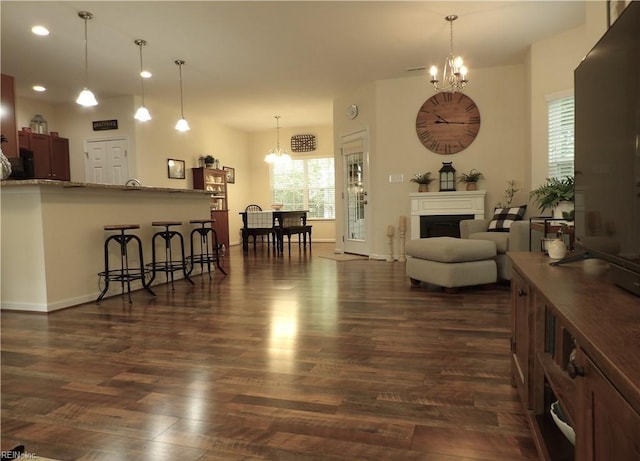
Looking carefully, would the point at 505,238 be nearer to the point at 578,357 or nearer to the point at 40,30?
the point at 578,357

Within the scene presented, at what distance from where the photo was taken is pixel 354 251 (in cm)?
721

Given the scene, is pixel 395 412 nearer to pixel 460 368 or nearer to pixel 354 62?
pixel 460 368

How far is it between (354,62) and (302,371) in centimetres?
462

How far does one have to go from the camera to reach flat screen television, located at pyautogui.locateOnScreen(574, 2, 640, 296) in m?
1.11

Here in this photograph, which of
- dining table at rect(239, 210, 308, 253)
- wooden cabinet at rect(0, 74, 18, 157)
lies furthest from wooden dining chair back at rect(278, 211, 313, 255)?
wooden cabinet at rect(0, 74, 18, 157)

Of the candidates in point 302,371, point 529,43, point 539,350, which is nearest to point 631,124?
point 539,350

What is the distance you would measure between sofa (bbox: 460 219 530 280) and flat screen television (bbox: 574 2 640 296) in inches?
89.5

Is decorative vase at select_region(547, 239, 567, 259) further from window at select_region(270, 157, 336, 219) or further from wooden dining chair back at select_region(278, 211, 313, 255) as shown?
window at select_region(270, 157, 336, 219)

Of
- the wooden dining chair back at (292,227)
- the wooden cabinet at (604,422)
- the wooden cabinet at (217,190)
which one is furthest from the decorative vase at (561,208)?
the wooden cabinet at (217,190)

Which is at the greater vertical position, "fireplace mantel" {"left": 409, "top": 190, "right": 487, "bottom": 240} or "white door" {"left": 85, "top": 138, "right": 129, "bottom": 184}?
"white door" {"left": 85, "top": 138, "right": 129, "bottom": 184}

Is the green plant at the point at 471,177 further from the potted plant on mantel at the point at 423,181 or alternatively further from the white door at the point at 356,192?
the white door at the point at 356,192

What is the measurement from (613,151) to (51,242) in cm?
404

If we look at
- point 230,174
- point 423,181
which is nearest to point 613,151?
point 423,181

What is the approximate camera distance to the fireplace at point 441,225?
6.09 m
